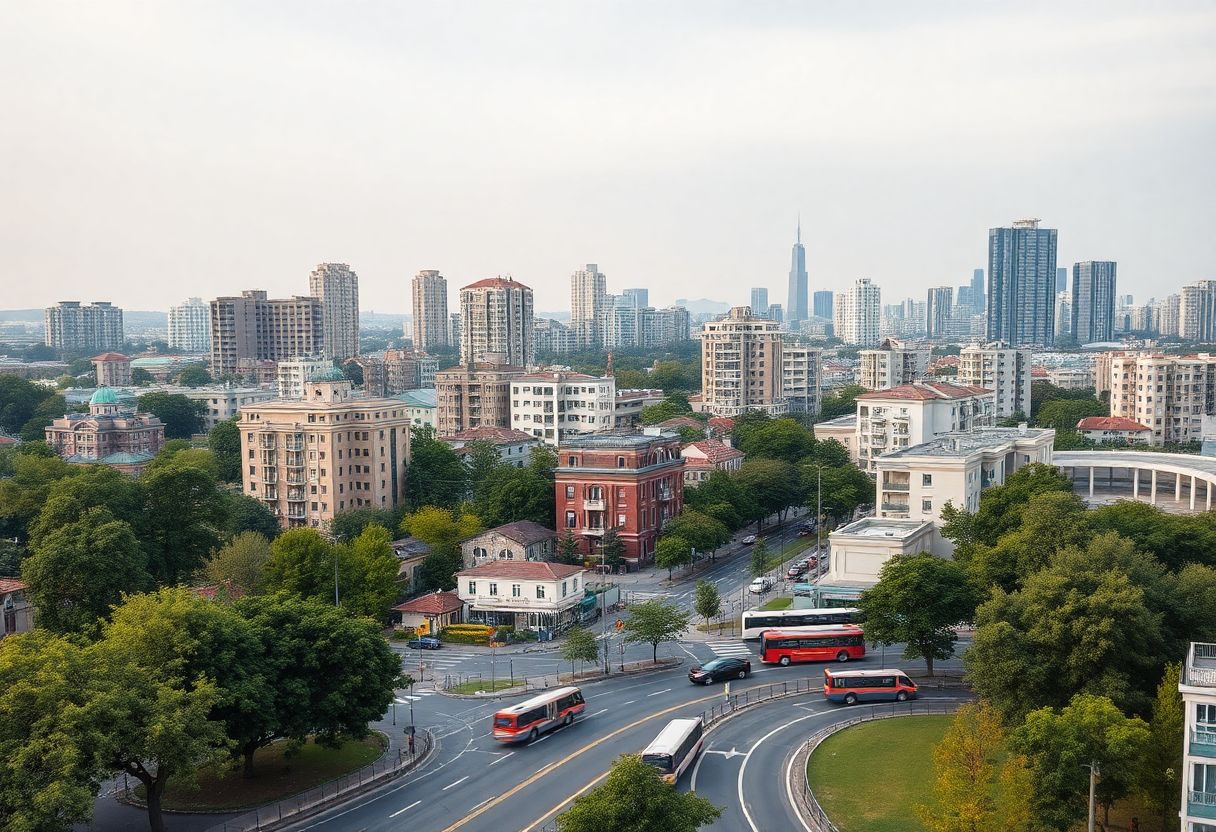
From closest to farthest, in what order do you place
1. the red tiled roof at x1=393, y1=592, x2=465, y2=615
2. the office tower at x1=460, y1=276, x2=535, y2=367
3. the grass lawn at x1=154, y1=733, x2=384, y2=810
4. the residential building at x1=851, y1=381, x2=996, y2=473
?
1. the grass lawn at x1=154, y1=733, x2=384, y2=810
2. the red tiled roof at x1=393, y1=592, x2=465, y2=615
3. the residential building at x1=851, y1=381, x2=996, y2=473
4. the office tower at x1=460, y1=276, x2=535, y2=367

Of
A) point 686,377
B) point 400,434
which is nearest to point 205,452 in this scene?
point 400,434

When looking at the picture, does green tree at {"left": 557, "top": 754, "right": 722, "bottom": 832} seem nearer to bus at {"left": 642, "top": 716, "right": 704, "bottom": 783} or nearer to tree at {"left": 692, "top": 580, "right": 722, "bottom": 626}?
bus at {"left": 642, "top": 716, "right": 704, "bottom": 783}

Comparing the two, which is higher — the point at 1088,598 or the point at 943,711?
the point at 1088,598

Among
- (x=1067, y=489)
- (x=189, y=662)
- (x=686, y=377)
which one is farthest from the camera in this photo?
(x=686, y=377)

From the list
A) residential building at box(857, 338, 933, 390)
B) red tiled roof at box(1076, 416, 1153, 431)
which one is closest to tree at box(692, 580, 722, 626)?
red tiled roof at box(1076, 416, 1153, 431)

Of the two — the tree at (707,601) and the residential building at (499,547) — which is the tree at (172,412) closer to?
the residential building at (499,547)

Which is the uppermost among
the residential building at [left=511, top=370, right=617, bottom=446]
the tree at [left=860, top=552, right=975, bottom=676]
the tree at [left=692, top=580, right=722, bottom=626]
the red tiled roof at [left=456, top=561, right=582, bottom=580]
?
the residential building at [left=511, top=370, right=617, bottom=446]

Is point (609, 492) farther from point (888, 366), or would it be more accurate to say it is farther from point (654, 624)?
point (888, 366)

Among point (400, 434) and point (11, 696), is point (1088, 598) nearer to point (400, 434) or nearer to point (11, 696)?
point (11, 696)
